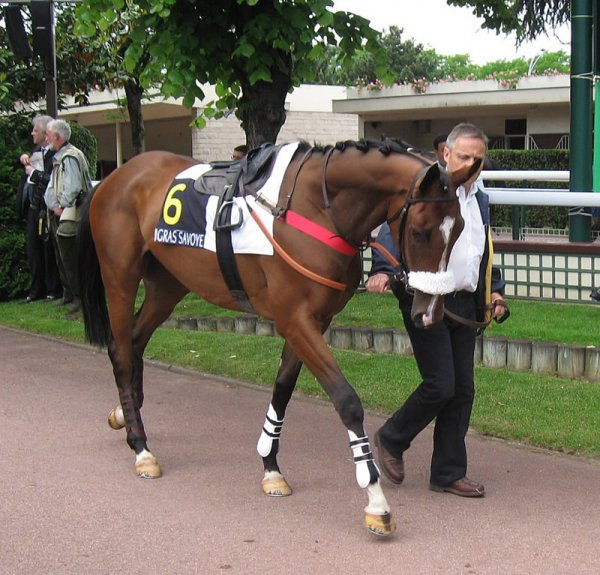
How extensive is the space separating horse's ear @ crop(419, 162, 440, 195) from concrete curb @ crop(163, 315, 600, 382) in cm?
330

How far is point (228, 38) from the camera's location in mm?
8961

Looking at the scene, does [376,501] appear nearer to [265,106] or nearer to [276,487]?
[276,487]

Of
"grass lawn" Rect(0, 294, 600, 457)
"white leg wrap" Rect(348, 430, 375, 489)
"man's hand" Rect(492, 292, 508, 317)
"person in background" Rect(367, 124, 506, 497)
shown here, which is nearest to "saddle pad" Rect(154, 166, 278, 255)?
"person in background" Rect(367, 124, 506, 497)

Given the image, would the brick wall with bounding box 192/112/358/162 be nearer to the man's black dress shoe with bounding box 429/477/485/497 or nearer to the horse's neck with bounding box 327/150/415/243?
the man's black dress shoe with bounding box 429/477/485/497

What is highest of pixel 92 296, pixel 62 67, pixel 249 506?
pixel 62 67

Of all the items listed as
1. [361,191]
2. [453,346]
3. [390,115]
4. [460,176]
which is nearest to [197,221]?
[361,191]

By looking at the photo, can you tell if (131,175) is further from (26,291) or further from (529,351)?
(26,291)

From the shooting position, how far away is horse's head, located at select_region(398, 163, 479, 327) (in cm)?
411

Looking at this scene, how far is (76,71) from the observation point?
53.0ft

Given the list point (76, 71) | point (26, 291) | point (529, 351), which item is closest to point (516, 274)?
point (529, 351)

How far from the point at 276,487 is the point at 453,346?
1217 mm

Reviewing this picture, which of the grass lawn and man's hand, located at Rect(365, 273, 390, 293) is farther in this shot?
the grass lawn

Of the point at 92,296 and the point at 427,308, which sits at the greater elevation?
the point at 427,308

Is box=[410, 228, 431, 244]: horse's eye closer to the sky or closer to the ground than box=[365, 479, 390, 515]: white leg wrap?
closer to the sky
